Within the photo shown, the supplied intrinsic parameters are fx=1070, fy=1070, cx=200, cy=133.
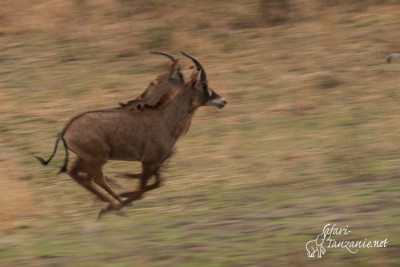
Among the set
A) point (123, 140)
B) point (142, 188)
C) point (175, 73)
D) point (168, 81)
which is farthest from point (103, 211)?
point (175, 73)

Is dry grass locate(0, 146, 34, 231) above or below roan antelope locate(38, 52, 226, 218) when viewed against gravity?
below

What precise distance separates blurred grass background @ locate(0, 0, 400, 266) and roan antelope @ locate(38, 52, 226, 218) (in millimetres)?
305

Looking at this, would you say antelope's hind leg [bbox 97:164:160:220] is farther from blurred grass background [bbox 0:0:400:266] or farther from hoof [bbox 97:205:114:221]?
blurred grass background [bbox 0:0:400:266]

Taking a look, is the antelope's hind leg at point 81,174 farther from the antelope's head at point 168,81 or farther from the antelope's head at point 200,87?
the antelope's head at point 200,87

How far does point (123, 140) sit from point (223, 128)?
3.19 metres

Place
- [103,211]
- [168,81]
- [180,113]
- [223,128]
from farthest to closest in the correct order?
[223,128] → [168,81] → [180,113] → [103,211]

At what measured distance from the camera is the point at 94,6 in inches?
685

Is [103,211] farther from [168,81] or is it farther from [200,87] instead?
[168,81]

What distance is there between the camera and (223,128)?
39.5 feet

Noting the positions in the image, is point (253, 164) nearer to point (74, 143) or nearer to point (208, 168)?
point (208, 168)

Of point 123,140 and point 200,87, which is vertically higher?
point 200,87
